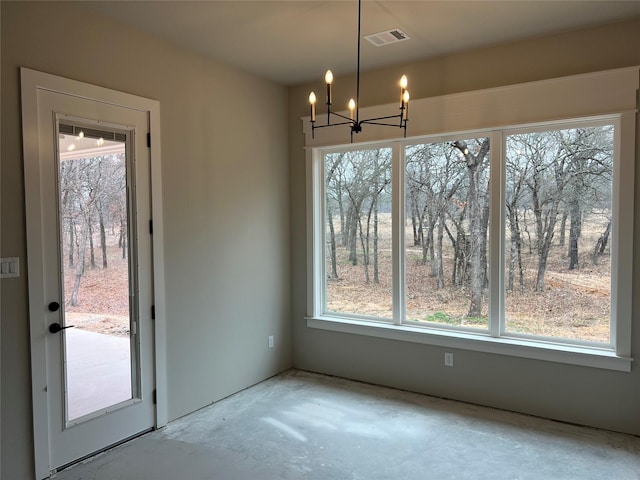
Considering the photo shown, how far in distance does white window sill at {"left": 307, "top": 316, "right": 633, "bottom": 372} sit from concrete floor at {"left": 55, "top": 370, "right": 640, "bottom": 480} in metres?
0.48

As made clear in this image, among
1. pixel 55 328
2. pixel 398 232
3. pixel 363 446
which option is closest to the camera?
pixel 55 328

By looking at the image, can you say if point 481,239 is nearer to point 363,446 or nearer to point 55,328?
point 363,446

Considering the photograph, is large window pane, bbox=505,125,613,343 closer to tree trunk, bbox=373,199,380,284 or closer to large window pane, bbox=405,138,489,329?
large window pane, bbox=405,138,489,329

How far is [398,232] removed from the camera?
4.06m

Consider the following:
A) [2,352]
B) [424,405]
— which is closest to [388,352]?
[424,405]

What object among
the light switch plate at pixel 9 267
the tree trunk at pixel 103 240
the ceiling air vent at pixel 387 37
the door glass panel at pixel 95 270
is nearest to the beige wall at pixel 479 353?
the ceiling air vent at pixel 387 37

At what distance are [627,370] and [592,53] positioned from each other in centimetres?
224

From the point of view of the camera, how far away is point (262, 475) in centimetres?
266

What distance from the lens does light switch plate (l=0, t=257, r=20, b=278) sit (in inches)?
96.8

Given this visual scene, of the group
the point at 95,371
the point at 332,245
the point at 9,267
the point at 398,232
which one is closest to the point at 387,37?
the point at 398,232

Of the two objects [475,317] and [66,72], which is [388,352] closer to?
[475,317]

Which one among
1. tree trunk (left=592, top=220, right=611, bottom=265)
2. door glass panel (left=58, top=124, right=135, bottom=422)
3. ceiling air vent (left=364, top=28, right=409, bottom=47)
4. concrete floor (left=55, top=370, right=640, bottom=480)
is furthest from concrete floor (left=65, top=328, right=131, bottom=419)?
tree trunk (left=592, top=220, right=611, bottom=265)

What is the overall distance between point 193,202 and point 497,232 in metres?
2.45

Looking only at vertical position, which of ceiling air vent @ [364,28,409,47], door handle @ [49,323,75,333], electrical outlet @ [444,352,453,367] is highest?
ceiling air vent @ [364,28,409,47]
